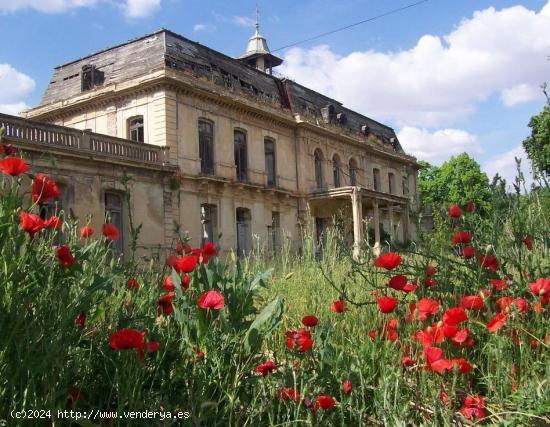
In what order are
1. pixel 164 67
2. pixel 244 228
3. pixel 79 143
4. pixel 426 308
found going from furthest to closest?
pixel 244 228
pixel 164 67
pixel 79 143
pixel 426 308

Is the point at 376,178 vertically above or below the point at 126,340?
above

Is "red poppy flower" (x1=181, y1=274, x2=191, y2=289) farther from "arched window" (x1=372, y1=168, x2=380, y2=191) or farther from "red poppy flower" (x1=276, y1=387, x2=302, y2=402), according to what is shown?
"arched window" (x1=372, y1=168, x2=380, y2=191)

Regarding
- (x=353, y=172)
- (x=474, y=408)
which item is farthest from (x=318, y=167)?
(x=474, y=408)

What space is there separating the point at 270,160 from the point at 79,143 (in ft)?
32.8

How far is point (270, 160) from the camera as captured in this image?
83.1 feet

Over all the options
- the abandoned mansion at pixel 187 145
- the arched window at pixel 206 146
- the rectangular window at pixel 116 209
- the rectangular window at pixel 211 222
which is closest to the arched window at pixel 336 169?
the abandoned mansion at pixel 187 145

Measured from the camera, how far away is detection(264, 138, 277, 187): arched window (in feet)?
82.6

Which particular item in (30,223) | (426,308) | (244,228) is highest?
(244,228)

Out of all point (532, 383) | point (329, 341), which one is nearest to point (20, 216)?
point (329, 341)

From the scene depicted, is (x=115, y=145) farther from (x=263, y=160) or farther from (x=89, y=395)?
(x=89, y=395)

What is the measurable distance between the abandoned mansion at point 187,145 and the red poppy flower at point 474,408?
41.4 feet

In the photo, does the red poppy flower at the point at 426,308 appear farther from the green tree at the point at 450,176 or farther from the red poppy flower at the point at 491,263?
the green tree at the point at 450,176

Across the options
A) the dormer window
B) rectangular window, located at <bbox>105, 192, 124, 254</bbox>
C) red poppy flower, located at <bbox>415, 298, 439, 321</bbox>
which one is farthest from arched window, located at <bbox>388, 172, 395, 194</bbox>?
red poppy flower, located at <bbox>415, 298, 439, 321</bbox>

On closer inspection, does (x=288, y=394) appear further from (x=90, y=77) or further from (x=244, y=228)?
(x=90, y=77)
